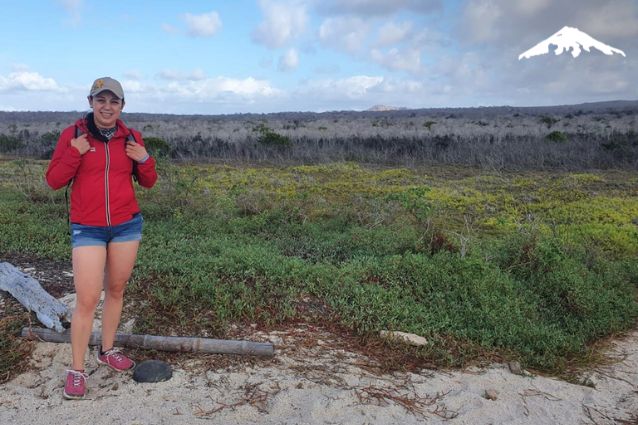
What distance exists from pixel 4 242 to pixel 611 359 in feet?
21.6

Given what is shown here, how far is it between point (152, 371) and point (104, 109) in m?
1.77

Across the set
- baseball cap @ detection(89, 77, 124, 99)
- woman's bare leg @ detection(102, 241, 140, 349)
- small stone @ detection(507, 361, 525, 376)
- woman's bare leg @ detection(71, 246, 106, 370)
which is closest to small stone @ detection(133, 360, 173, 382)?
woman's bare leg @ detection(102, 241, 140, 349)

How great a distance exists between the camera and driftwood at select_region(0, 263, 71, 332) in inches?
168

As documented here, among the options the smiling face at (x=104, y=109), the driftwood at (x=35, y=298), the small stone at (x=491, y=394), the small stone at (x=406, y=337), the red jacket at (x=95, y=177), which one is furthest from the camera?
the small stone at (x=406, y=337)

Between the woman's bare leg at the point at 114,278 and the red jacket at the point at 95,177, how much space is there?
0.63ft

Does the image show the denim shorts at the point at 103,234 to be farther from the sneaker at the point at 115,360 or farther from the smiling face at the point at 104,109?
the sneaker at the point at 115,360

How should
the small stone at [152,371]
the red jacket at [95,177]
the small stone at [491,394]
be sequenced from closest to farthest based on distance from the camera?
the red jacket at [95,177]
the small stone at [152,371]
the small stone at [491,394]

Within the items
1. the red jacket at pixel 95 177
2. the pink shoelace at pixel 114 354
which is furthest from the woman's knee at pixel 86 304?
the pink shoelace at pixel 114 354

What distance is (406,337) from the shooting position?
15.0ft

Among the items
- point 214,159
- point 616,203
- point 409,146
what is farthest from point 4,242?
point 409,146

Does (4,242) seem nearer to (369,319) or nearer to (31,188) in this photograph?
(31,188)

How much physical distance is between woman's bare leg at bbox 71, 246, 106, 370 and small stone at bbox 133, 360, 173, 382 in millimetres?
434

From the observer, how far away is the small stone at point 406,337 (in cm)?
453

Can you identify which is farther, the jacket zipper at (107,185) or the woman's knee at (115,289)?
the woman's knee at (115,289)
